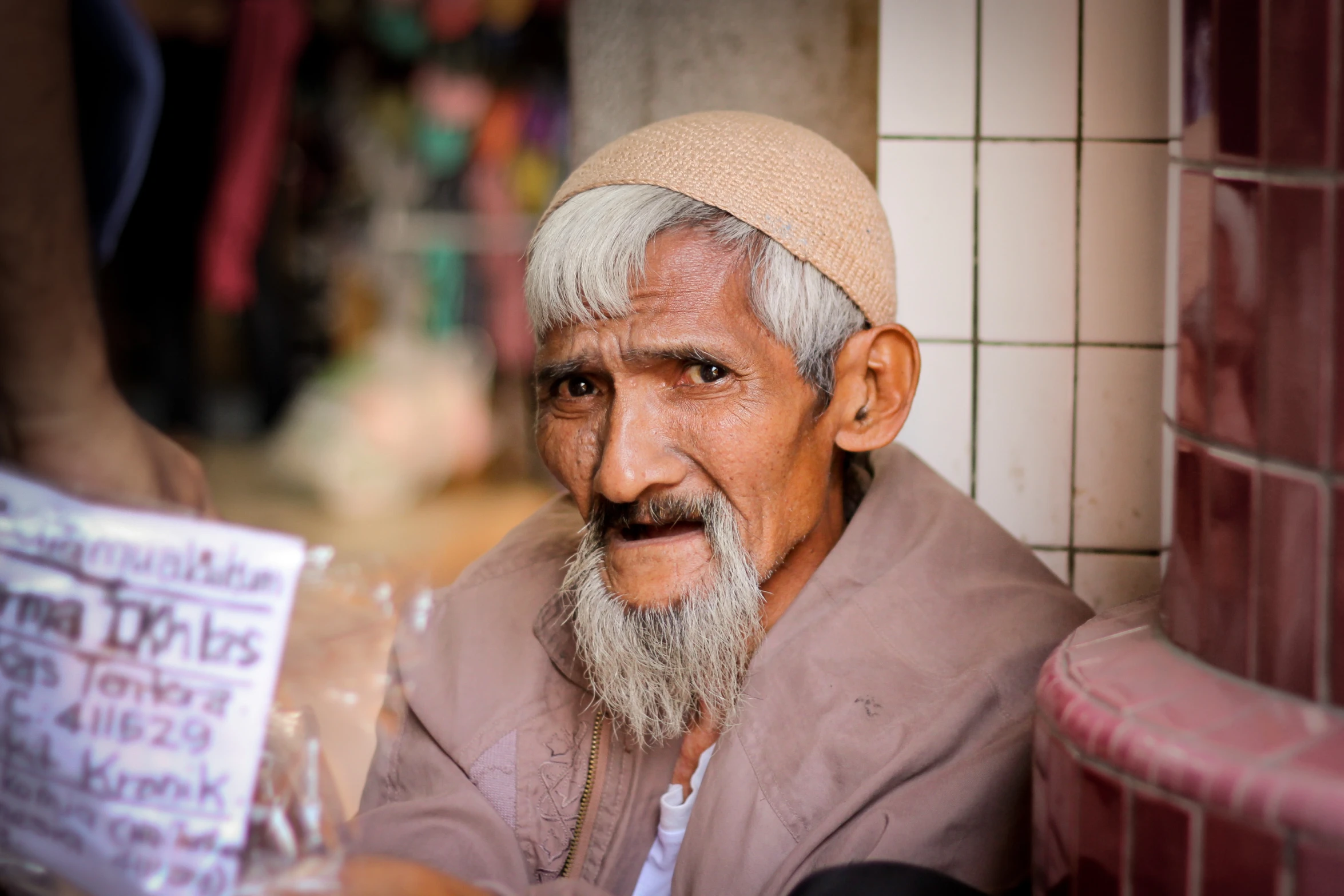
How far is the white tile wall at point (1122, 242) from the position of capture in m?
1.99

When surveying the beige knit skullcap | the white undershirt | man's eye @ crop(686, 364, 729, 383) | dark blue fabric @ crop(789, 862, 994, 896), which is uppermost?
the beige knit skullcap

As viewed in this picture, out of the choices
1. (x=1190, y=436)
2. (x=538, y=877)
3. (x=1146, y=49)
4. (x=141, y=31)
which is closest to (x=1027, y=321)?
(x=1146, y=49)

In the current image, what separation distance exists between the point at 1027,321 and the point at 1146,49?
19.6 inches

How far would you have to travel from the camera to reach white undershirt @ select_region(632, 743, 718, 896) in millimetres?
1653

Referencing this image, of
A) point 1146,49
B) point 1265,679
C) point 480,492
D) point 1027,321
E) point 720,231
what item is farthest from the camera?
point 480,492

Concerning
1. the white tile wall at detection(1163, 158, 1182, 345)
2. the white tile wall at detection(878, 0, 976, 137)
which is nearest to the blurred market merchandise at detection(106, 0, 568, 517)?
the white tile wall at detection(878, 0, 976, 137)

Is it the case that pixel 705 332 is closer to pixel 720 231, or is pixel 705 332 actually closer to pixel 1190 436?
pixel 720 231

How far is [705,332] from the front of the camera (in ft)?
5.16

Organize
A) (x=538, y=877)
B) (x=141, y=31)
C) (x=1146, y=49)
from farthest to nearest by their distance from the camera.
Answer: (x=1146, y=49)
(x=538, y=877)
(x=141, y=31)

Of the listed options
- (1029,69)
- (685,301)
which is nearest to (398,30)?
(1029,69)

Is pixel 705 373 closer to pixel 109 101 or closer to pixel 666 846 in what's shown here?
pixel 666 846

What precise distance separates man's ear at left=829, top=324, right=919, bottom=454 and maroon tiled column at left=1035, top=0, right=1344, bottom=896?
691mm

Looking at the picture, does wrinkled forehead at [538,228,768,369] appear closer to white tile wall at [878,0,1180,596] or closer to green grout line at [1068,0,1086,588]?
white tile wall at [878,0,1180,596]

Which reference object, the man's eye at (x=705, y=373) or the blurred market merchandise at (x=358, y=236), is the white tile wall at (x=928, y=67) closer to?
the man's eye at (x=705, y=373)
